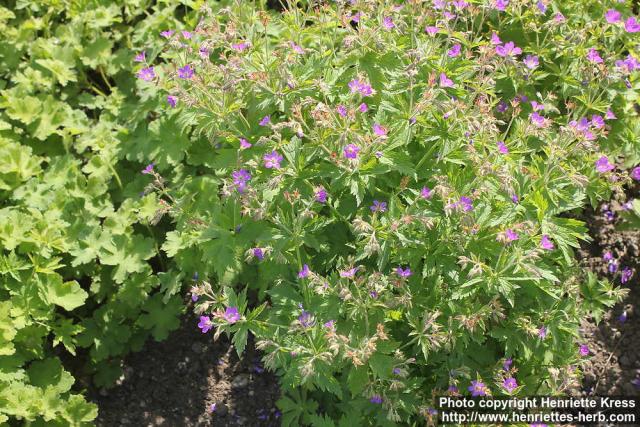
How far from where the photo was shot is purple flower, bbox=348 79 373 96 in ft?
10.3

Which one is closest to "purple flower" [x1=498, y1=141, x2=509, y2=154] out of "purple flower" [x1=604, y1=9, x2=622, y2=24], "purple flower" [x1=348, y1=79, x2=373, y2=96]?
"purple flower" [x1=348, y1=79, x2=373, y2=96]

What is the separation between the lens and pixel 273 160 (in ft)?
10.3

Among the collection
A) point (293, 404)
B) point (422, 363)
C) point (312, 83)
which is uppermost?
point (312, 83)

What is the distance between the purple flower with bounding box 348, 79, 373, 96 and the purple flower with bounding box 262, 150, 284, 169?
18.4 inches

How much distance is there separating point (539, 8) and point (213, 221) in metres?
2.19

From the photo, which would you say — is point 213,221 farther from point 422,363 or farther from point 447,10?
point 447,10

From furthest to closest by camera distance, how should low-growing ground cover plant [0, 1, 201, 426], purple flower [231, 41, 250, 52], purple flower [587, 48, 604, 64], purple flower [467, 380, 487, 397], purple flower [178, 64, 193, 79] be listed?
low-growing ground cover plant [0, 1, 201, 426] → purple flower [587, 48, 604, 64] → purple flower [178, 64, 193, 79] → purple flower [231, 41, 250, 52] → purple flower [467, 380, 487, 397]

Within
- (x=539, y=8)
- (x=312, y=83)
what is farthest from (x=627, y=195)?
(x=312, y=83)

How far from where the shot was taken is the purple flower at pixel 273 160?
312cm

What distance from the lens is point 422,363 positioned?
351cm

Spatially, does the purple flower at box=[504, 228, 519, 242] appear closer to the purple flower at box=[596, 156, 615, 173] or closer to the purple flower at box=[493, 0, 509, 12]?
the purple flower at box=[596, 156, 615, 173]

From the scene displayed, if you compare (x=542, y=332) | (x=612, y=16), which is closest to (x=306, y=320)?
(x=542, y=332)

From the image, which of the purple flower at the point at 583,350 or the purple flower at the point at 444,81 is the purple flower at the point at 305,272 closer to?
the purple flower at the point at 444,81

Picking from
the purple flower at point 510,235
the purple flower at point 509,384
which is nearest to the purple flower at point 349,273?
the purple flower at point 510,235
